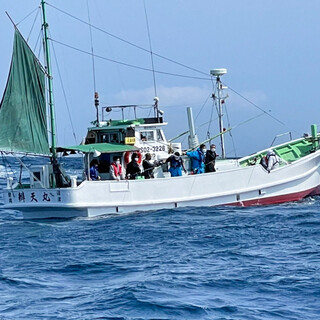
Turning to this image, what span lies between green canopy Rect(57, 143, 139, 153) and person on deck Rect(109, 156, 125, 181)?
44 cm

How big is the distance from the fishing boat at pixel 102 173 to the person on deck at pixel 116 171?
379mm

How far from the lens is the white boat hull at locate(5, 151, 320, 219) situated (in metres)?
29.6

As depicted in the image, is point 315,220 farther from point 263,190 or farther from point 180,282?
point 180,282

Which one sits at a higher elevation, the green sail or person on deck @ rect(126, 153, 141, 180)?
the green sail

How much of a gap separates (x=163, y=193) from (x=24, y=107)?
224 inches

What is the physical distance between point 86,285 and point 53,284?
711mm

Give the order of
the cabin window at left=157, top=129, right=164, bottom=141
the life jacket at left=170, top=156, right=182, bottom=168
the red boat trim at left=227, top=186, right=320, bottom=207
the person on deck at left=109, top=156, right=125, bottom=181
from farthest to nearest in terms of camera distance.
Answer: the cabin window at left=157, top=129, right=164, bottom=141 → the red boat trim at left=227, top=186, right=320, bottom=207 → the life jacket at left=170, top=156, right=182, bottom=168 → the person on deck at left=109, top=156, right=125, bottom=181

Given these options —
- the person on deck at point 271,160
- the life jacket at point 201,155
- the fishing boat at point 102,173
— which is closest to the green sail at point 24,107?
the fishing boat at point 102,173

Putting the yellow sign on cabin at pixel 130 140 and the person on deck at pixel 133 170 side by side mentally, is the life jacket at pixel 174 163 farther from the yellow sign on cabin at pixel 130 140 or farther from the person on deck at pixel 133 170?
the yellow sign on cabin at pixel 130 140

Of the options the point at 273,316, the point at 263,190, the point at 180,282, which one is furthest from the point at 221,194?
the point at 273,316

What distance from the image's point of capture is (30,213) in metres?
30.5

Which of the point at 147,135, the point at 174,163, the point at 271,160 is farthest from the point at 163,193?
the point at 271,160

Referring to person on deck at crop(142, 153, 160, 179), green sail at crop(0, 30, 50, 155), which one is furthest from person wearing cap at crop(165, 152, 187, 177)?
green sail at crop(0, 30, 50, 155)

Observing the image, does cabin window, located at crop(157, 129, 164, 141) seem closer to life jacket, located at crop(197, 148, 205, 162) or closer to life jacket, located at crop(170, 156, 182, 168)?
life jacket, located at crop(197, 148, 205, 162)
